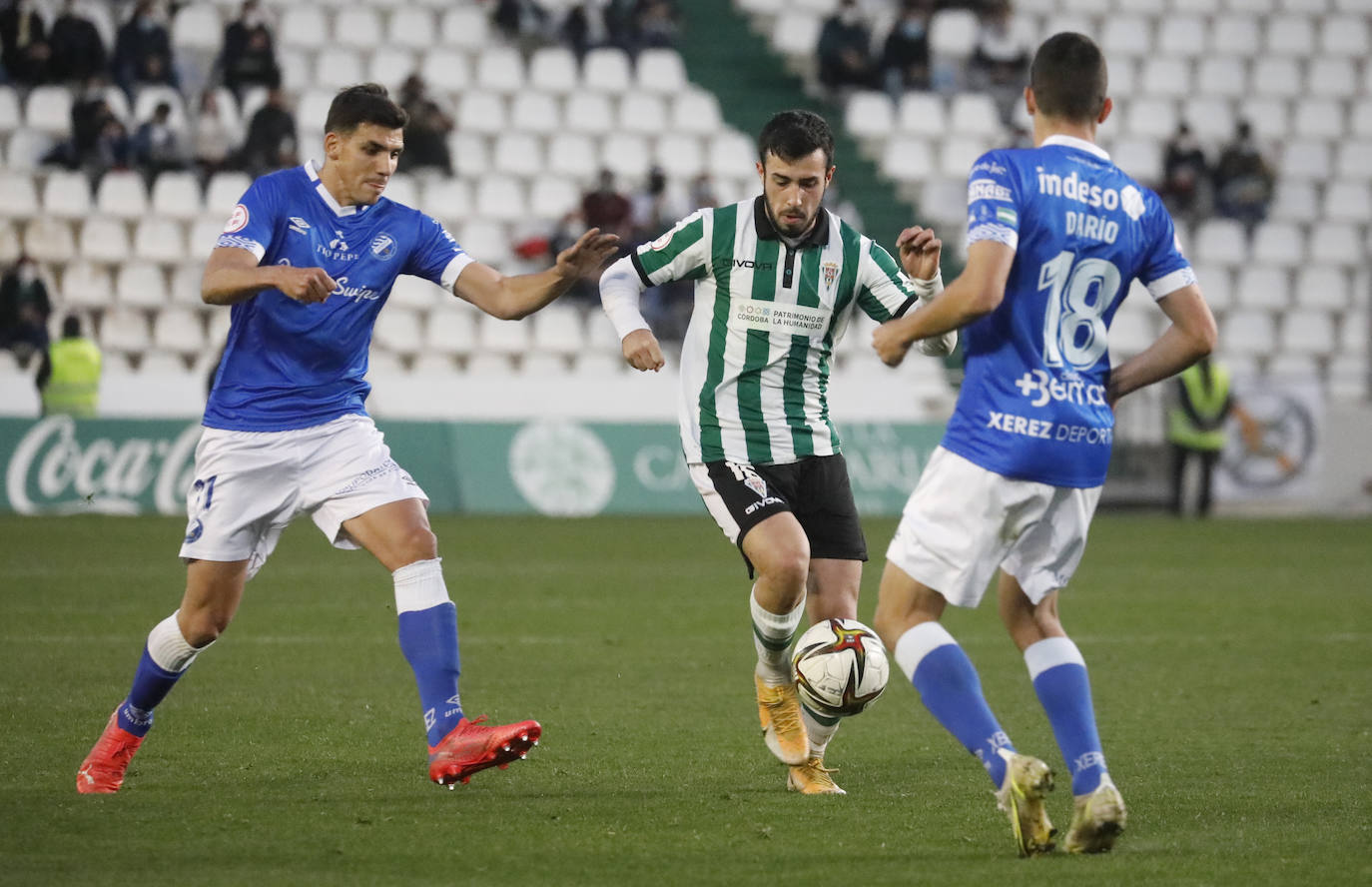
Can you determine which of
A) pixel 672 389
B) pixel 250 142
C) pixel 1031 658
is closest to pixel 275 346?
pixel 1031 658

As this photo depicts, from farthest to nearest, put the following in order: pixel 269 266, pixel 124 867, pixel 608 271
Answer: pixel 608 271 < pixel 269 266 < pixel 124 867

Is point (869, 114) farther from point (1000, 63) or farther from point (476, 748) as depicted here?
point (476, 748)

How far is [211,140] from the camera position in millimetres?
19266

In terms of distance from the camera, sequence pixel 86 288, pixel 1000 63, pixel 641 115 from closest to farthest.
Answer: pixel 86 288
pixel 641 115
pixel 1000 63

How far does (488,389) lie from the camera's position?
17.9 meters

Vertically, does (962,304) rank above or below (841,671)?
above

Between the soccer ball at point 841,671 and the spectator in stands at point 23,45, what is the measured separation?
53.7 feet

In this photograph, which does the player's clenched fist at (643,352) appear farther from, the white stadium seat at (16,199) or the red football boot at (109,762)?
the white stadium seat at (16,199)

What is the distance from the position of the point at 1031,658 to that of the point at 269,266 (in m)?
2.48

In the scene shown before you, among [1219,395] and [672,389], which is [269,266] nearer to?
[672,389]

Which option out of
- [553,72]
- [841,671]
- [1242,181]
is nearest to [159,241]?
[553,72]

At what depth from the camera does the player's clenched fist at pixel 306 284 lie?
5121mm

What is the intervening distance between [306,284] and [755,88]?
18.3 m

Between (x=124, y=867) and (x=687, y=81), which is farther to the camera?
(x=687, y=81)
